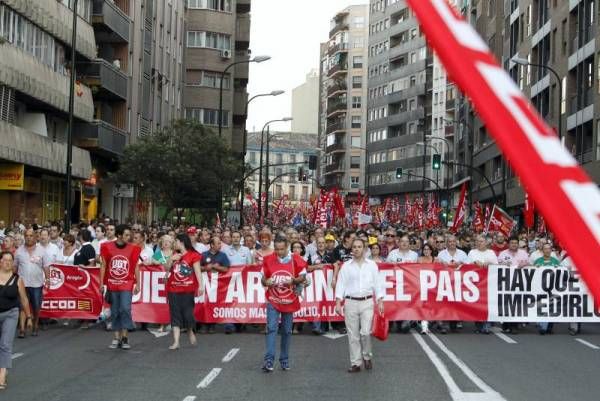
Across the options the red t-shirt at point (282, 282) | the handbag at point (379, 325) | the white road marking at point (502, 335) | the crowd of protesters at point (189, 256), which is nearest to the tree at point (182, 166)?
the crowd of protesters at point (189, 256)

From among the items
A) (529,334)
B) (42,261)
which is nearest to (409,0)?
(42,261)

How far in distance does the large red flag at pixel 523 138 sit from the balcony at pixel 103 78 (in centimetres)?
4952

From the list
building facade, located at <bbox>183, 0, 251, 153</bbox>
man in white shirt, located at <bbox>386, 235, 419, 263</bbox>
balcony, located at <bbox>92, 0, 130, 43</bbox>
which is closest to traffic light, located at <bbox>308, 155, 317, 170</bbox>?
building facade, located at <bbox>183, 0, 251, 153</bbox>

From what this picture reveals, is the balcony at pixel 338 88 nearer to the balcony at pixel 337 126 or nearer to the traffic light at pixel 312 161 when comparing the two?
the balcony at pixel 337 126

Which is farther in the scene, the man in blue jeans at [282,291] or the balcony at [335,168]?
the balcony at [335,168]

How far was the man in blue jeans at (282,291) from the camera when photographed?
13.6 meters

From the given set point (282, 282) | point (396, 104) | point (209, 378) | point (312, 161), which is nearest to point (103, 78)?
point (312, 161)

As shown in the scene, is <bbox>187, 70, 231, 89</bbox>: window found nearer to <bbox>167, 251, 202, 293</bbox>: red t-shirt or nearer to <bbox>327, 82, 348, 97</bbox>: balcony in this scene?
<bbox>167, 251, 202, 293</bbox>: red t-shirt

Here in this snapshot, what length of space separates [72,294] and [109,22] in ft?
109

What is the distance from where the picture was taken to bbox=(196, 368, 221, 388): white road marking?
12.2 metres

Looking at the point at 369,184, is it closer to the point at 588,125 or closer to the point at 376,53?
the point at 376,53

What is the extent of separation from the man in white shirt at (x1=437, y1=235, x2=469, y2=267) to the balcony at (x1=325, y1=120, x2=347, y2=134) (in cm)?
14713

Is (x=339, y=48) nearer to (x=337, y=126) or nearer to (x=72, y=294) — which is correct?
(x=337, y=126)

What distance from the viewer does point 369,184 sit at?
6048 inches
